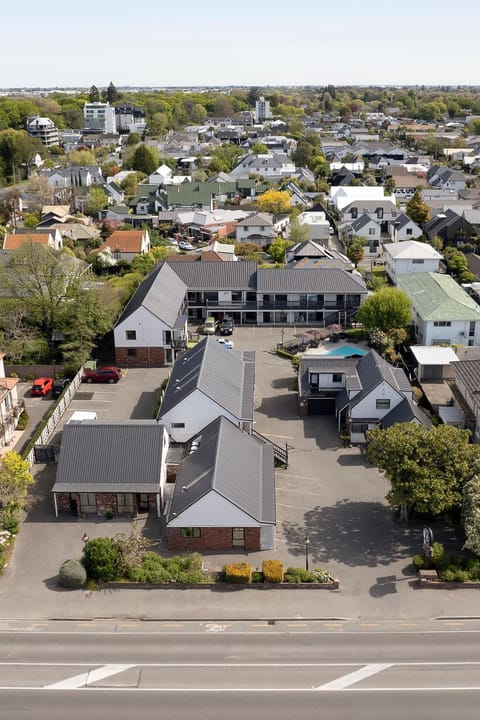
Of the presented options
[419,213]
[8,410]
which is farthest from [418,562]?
[419,213]

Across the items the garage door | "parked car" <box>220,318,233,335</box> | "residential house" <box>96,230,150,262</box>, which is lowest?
the garage door

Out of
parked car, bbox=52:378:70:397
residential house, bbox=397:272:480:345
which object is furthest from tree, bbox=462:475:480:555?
parked car, bbox=52:378:70:397

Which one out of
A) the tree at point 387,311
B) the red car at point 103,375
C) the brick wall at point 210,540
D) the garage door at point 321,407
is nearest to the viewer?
the brick wall at point 210,540

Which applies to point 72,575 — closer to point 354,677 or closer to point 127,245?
point 354,677

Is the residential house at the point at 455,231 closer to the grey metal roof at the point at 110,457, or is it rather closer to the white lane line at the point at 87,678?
the grey metal roof at the point at 110,457

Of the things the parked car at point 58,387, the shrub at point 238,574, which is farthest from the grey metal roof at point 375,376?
the parked car at point 58,387

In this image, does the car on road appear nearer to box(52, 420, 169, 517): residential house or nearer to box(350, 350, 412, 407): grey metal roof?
box(350, 350, 412, 407): grey metal roof
